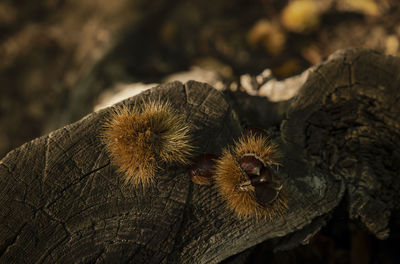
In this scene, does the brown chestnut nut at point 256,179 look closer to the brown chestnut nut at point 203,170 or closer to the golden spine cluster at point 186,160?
the golden spine cluster at point 186,160

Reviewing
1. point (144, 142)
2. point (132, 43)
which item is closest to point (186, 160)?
point (144, 142)

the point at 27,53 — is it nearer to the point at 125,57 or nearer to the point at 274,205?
the point at 125,57

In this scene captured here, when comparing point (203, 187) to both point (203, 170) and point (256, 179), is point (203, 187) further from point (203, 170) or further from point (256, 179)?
point (256, 179)

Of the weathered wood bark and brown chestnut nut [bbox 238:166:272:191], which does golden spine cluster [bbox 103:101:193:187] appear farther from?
brown chestnut nut [bbox 238:166:272:191]

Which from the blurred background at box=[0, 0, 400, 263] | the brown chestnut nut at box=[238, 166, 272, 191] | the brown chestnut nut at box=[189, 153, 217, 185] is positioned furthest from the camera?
the blurred background at box=[0, 0, 400, 263]

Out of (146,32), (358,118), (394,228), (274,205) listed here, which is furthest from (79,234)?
(146,32)

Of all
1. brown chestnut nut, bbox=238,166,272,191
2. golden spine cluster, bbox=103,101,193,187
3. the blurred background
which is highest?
the blurred background

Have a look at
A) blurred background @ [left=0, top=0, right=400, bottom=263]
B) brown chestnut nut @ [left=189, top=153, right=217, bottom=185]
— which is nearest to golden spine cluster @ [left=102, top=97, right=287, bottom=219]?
brown chestnut nut @ [left=189, top=153, right=217, bottom=185]
